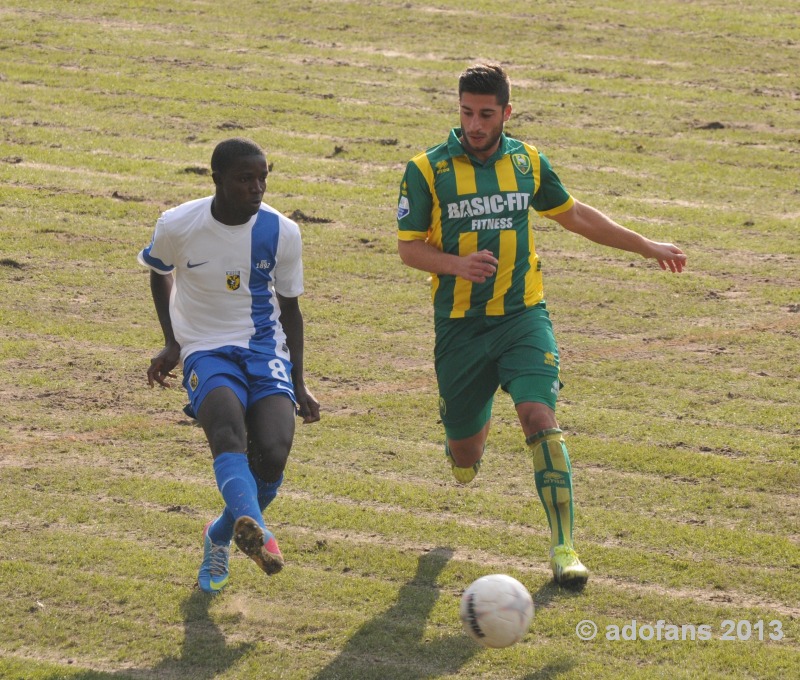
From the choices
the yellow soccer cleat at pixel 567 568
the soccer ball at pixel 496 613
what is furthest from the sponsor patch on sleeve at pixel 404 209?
the soccer ball at pixel 496 613

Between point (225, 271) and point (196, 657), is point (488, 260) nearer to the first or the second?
point (225, 271)

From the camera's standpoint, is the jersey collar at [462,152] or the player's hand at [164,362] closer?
the player's hand at [164,362]

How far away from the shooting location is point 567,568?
6496mm

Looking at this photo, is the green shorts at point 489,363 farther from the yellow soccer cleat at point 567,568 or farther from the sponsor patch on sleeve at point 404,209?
the yellow soccer cleat at point 567,568

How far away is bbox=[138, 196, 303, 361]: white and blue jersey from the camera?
639 cm

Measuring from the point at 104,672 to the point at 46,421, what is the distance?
343 cm

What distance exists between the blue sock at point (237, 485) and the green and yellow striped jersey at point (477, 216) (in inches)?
66.2

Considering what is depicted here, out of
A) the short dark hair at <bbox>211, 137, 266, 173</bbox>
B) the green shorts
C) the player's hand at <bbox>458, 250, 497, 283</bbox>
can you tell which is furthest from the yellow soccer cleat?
the short dark hair at <bbox>211, 137, 266, 173</bbox>

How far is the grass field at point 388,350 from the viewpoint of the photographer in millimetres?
6332

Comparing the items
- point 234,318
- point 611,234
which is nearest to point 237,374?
point 234,318

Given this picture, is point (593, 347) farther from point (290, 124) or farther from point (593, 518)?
point (290, 124)

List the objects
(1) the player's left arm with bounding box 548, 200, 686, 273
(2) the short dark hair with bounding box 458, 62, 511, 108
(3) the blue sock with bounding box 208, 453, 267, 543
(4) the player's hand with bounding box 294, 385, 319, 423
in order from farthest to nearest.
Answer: (1) the player's left arm with bounding box 548, 200, 686, 273, (2) the short dark hair with bounding box 458, 62, 511, 108, (4) the player's hand with bounding box 294, 385, 319, 423, (3) the blue sock with bounding box 208, 453, 267, 543

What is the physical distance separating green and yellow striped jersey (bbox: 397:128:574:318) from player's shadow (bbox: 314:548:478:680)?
1674 millimetres

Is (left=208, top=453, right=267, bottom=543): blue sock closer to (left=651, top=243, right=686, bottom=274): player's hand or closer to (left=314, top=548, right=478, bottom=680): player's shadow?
(left=314, top=548, right=478, bottom=680): player's shadow
